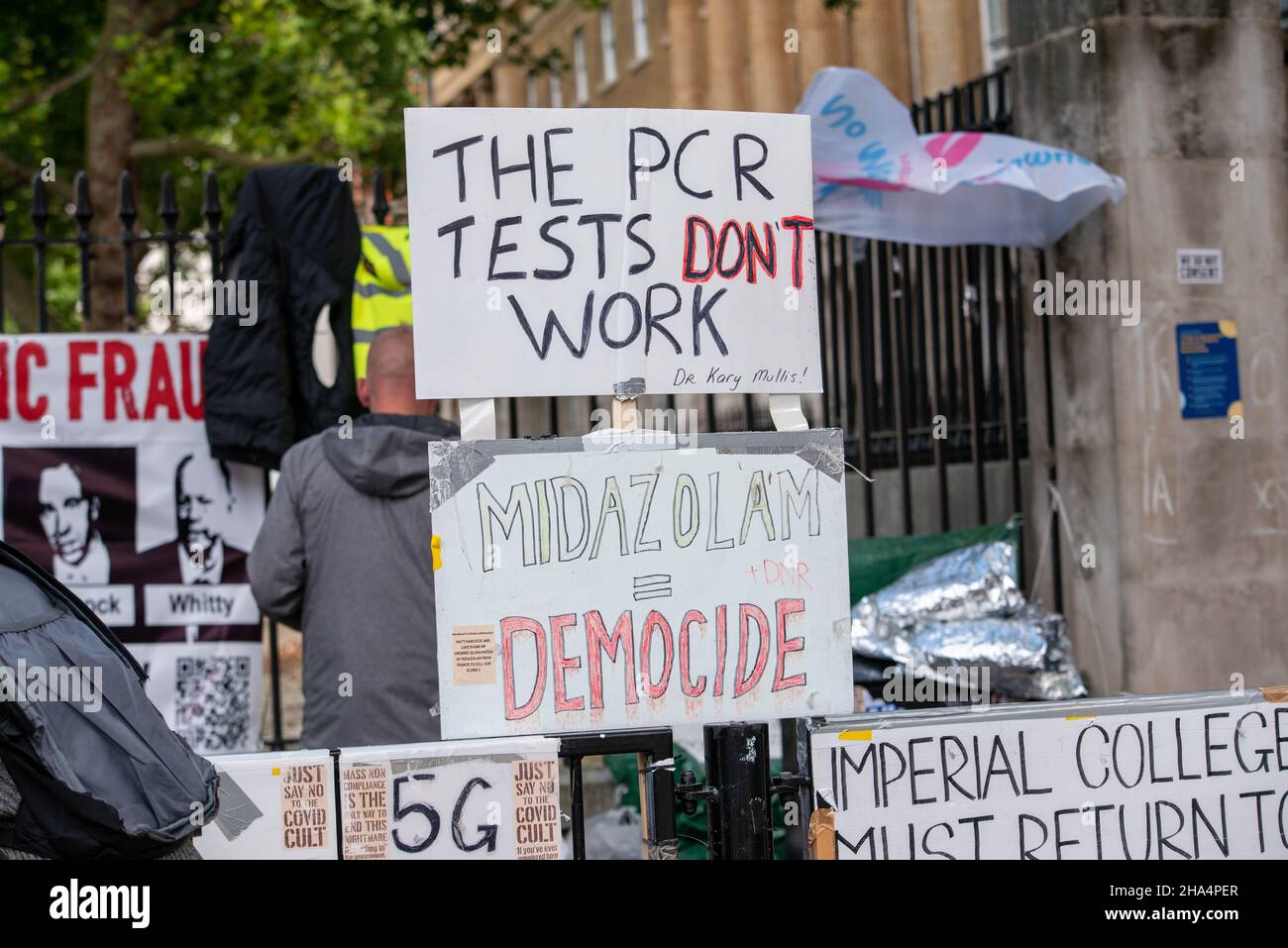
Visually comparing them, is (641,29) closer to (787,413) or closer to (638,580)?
(787,413)

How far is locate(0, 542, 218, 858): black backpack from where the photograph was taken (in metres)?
2.59

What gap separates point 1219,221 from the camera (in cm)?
649

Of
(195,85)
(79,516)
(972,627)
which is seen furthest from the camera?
(195,85)

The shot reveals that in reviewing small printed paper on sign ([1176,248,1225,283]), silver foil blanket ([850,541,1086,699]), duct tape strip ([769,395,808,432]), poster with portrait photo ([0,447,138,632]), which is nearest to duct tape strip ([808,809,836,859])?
duct tape strip ([769,395,808,432])

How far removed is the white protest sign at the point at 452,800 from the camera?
10.1ft

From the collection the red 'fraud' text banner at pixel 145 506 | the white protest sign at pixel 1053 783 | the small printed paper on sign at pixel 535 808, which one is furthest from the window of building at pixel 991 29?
the small printed paper on sign at pixel 535 808

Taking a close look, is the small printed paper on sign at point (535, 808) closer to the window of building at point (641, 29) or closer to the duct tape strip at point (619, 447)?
the duct tape strip at point (619, 447)

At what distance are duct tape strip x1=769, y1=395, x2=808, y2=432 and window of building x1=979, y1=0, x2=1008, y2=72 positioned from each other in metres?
18.3

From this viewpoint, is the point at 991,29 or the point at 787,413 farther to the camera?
the point at 991,29

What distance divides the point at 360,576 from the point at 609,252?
149 cm

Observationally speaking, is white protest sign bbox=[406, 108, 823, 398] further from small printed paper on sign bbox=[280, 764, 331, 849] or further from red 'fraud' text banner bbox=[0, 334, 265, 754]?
red 'fraud' text banner bbox=[0, 334, 265, 754]

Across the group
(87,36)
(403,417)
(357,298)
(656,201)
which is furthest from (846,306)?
(87,36)

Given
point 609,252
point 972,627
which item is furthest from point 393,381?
point 972,627

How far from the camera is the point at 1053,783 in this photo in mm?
3250
